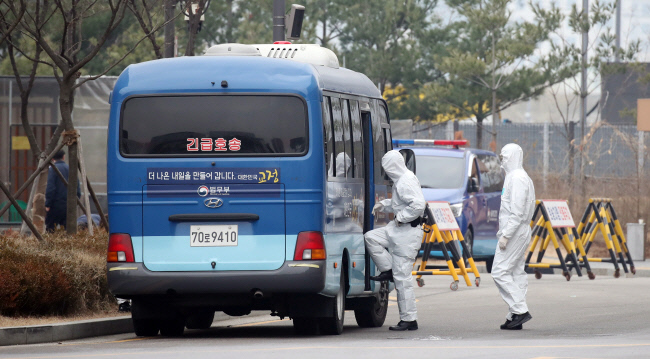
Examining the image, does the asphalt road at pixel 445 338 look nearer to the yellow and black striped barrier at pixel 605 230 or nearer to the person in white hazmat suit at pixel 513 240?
the person in white hazmat suit at pixel 513 240

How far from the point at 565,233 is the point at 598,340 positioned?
368 inches

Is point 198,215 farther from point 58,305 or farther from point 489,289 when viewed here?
point 489,289

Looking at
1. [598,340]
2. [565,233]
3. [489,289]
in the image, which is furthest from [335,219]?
[565,233]

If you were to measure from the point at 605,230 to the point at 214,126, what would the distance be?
11.9 m

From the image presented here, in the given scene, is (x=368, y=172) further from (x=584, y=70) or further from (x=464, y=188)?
(x=584, y=70)

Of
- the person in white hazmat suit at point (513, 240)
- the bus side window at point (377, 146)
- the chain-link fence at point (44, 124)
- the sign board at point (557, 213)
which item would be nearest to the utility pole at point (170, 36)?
Answer: the bus side window at point (377, 146)

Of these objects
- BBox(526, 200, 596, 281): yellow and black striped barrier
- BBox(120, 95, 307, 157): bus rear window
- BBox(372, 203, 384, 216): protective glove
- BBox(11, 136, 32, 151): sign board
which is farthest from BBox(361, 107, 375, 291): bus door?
BBox(11, 136, 32, 151): sign board

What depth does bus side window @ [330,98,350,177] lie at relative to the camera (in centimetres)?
1189

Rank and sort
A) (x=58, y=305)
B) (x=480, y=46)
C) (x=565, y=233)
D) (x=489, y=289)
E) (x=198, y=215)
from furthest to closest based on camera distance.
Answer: (x=480, y=46) < (x=565, y=233) < (x=489, y=289) < (x=58, y=305) < (x=198, y=215)

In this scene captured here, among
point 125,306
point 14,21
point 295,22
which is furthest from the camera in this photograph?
point 295,22

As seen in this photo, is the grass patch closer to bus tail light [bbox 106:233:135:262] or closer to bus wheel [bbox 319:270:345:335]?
bus tail light [bbox 106:233:135:262]

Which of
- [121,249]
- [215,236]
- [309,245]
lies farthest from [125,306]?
[309,245]

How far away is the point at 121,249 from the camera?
36.8 feet

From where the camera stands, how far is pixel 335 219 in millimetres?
11727
